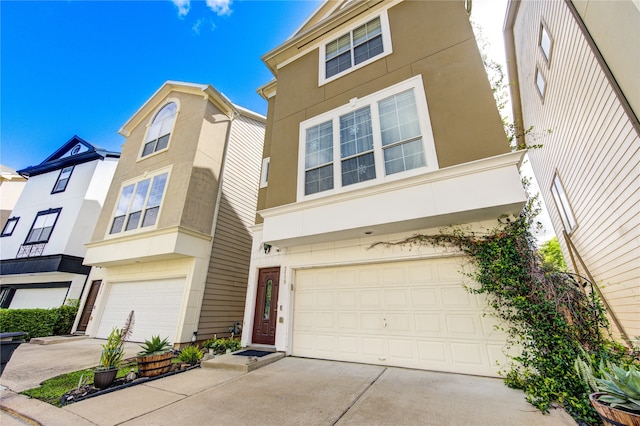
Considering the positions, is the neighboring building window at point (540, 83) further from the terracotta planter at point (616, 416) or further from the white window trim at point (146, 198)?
the white window trim at point (146, 198)

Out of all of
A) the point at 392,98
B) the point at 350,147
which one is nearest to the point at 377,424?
the point at 350,147

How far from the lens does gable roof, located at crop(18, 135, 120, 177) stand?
14.6 m

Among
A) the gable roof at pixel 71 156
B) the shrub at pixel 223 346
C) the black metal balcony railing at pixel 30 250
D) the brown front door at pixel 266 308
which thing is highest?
the gable roof at pixel 71 156

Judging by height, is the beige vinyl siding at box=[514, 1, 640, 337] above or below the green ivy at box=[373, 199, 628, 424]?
above

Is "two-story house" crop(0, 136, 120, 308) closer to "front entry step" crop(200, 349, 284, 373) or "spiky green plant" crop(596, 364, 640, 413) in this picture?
"front entry step" crop(200, 349, 284, 373)

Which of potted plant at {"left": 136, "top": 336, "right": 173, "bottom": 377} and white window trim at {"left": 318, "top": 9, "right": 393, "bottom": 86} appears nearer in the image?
potted plant at {"left": 136, "top": 336, "right": 173, "bottom": 377}

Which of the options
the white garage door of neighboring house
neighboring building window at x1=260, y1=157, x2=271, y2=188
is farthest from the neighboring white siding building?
neighboring building window at x1=260, y1=157, x2=271, y2=188

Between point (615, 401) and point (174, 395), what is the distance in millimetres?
5645

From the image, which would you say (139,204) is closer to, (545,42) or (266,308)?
(266,308)

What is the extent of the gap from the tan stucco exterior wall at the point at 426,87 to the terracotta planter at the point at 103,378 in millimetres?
4693

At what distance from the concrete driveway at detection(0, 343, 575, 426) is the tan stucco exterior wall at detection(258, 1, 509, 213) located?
3.92m

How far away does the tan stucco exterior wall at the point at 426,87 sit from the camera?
196 inches

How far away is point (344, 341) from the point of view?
19.3 ft

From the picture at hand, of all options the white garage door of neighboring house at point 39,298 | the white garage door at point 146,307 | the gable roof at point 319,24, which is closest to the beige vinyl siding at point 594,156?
the gable roof at point 319,24
